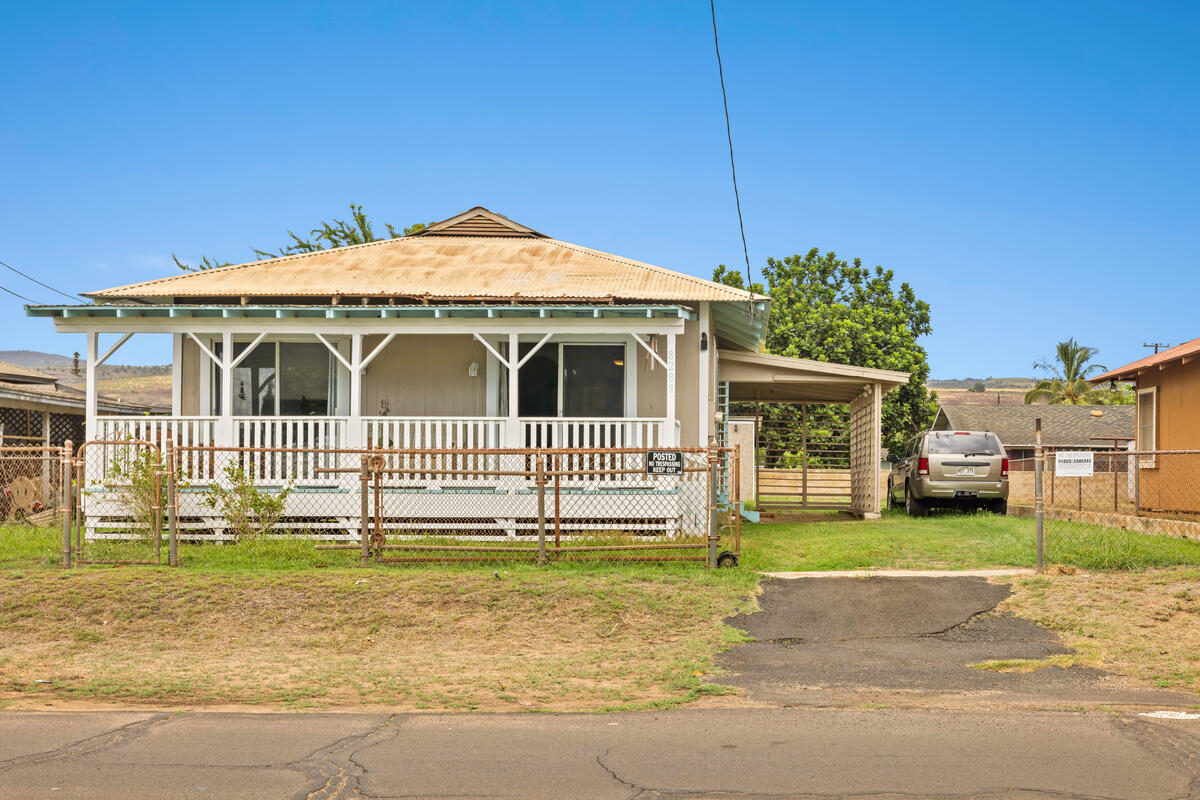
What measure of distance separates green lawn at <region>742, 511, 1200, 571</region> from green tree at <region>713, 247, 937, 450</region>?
2235 cm

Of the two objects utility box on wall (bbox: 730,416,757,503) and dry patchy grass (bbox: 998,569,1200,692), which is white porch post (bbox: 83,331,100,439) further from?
utility box on wall (bbox: 730,416,757,503)

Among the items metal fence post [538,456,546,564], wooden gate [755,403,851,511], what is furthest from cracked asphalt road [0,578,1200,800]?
wooden gate [755,403,851,511]

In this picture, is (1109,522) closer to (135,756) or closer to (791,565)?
(791,565)

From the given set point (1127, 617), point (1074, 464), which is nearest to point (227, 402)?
point (1074, 464)

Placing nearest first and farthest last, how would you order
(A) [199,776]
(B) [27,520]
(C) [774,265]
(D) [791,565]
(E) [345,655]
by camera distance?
(A) [199,776], (E) [345,655], (D) [791,565], (B) [27,520], (C) [774,265]

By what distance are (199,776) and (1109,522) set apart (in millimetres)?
14759

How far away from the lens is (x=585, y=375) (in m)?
16.3

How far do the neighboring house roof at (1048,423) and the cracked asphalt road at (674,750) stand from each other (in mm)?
35338

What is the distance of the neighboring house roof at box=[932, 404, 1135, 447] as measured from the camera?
41.5 meters

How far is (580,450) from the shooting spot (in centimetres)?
1212

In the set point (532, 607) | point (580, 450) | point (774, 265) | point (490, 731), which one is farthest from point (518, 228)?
point (774, 265)

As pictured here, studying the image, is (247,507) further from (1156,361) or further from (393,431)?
(1156,361)

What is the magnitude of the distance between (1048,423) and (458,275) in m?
32.6

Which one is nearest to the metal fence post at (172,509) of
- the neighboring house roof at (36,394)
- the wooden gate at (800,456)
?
the neighboring house roof at (36,394)
